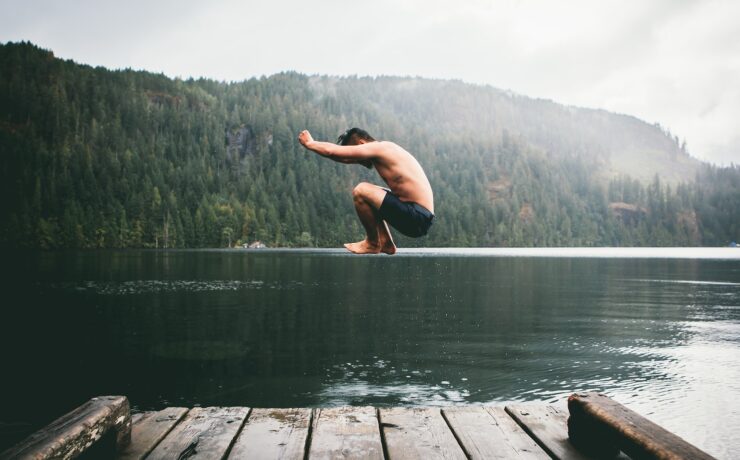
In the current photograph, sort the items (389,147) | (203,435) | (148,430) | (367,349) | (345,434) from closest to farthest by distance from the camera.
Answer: (389,147) < (203,435) < (345,434) < (148,430) < (367,349)

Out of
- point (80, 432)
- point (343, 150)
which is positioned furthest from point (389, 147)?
point (80, 432)

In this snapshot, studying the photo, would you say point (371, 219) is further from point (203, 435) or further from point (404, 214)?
point (203, 435)

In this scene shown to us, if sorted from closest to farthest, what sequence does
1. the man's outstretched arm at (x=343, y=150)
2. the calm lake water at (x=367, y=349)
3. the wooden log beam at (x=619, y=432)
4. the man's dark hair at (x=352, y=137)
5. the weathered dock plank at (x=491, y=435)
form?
the man's outstretched arm at (x=343, y=150) → the wooden log beam at (x=619, y=432) → the man's dark hair at (x=352, y=137) → the weathered dock plank at (x=491, y=435) → the calm lake water at (x=367, y=349)

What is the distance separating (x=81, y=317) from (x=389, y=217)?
41.4 metres

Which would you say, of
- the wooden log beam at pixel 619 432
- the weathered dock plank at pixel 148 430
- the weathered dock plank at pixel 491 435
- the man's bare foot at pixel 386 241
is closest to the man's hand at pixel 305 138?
the man's bare foot at pixel 386 241

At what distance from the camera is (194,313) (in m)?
42.2

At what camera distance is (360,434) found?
20.7ft

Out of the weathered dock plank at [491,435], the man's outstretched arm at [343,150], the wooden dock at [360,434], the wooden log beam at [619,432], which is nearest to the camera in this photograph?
the man's outstretched arm at [343,150]

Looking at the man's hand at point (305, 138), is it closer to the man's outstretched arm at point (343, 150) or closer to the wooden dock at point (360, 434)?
the man's outstretched arm at point (343, 150)

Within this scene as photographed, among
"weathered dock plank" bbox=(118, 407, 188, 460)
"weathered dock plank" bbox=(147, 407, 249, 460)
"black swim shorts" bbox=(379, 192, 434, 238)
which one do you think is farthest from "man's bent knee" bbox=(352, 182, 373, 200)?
"weathered dock plank" bbox=(118, 407, 188, 460)

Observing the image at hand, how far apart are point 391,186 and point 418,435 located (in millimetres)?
2991

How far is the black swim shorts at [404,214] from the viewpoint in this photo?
4.70 meters

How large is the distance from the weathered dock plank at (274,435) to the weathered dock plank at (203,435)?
0.14m

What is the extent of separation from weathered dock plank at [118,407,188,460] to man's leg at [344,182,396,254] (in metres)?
3.10
